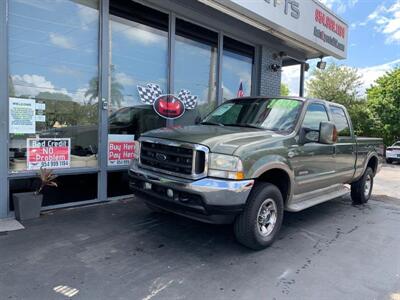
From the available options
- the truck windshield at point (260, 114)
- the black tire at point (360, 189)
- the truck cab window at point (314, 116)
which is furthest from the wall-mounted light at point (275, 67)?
the truck windshield at point (260, 114)

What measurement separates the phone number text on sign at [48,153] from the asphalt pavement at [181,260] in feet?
2.53

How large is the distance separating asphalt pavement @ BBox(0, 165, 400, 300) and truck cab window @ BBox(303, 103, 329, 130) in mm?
1588

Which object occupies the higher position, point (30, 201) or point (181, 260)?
point (30, 201)

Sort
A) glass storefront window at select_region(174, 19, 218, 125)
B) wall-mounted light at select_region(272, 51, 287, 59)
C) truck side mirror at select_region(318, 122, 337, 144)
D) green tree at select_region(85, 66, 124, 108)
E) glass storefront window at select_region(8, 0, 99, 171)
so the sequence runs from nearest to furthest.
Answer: truck side mirror at select_region(318, 122, 337, 144) < glass storefront window at select_region(8, 0, 99, 171) < green tree at select_region(85, 66, 124, 108) < glass storefront window at select_region(174, 19, 218, 125) < wall-mounted light at select_region(272, 51, 287, 59)

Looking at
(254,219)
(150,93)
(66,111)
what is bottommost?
(254,219)

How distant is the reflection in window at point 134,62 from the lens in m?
6.21

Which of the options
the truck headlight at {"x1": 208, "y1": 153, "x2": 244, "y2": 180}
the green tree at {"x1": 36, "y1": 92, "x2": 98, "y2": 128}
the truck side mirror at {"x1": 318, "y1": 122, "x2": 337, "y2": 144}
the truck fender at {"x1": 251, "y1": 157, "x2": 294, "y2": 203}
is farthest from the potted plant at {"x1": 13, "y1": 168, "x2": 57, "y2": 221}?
the truck side mirror at {"x1": 318, "y1": 122, "x2": 337, "y2": 144}

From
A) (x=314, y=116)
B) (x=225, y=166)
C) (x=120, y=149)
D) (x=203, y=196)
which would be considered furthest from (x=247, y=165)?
(x=120, y=149)

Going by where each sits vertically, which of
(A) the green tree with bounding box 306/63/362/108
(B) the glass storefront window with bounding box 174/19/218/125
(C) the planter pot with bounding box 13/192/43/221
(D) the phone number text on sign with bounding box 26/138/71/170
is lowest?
(C) the planter pot with bounding box 13/192/43/221

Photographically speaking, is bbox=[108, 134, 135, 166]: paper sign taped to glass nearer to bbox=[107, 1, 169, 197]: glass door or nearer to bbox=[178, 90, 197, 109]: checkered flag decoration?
bbox=[107, 1, 169, 197]: glass door

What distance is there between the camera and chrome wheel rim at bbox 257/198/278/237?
163 inches

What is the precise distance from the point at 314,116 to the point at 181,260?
304 cm

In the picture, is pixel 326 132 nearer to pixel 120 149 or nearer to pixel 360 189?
pixel 360 189

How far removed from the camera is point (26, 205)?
4.84 metres
